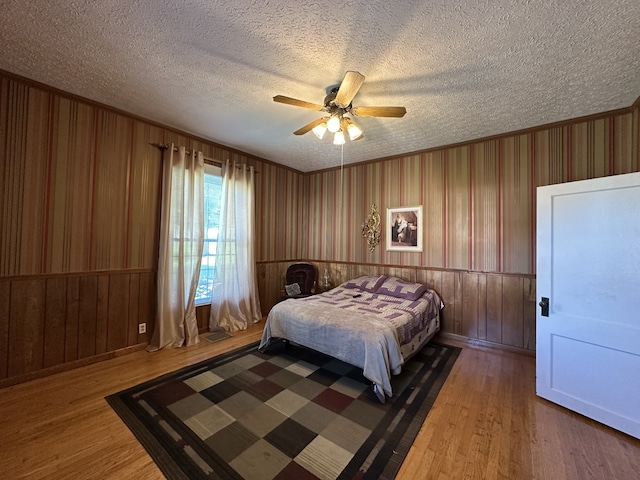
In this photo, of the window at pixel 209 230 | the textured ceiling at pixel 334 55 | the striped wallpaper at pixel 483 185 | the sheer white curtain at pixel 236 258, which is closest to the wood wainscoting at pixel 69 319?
the window at pixel 209 230

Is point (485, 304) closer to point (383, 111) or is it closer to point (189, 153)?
point (383, 111)

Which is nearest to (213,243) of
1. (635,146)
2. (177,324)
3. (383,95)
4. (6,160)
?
(177,324)

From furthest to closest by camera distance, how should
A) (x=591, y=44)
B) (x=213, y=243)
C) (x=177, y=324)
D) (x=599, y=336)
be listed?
(x=213, y=243) < (x=177, y=324) < (x=599, y=336) < (x=591, y=44)

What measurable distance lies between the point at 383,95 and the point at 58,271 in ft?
12.2

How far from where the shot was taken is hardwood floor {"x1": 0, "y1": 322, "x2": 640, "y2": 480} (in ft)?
5.02

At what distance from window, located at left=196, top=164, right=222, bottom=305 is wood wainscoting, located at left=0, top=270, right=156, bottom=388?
668 mm

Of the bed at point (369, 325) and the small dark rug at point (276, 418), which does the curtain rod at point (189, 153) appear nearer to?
the bed at point (369, 325)

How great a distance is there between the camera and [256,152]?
14.0 feet

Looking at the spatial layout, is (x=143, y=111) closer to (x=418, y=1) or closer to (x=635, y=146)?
(x=418, y=1)

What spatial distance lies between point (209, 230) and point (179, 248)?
565 mm

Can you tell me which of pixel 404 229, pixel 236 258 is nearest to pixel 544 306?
pixel 404 229

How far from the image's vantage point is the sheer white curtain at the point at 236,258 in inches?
153

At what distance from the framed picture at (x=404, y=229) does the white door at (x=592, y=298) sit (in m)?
1.70

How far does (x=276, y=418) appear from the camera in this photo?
197 cm
